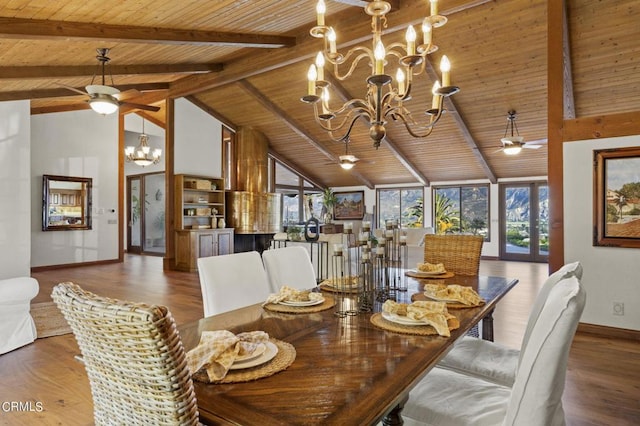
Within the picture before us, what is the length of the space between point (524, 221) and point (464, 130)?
3694mm

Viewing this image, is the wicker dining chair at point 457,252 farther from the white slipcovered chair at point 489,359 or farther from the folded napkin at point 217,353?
the folded napkin at point 217,353

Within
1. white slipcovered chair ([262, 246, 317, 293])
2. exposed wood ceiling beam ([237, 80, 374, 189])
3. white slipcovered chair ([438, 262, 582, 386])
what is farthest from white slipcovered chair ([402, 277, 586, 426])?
exposed wood ceiling beam ([237, 80, 374, 189])

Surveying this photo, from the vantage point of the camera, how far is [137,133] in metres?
10.9

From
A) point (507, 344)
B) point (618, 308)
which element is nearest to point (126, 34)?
point (507, 344)

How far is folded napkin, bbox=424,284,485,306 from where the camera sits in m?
1.86

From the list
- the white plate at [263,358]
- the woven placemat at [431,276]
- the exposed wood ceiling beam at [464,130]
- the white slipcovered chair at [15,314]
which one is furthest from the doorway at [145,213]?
the white plate at [263,358]

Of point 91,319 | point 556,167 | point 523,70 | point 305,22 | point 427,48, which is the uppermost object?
point 305,22

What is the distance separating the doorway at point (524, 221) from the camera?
9522 mm

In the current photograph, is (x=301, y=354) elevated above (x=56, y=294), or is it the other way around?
(x=56, y=294)

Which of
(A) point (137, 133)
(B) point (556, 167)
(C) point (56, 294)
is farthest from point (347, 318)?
Result: (A) point (137, 133)

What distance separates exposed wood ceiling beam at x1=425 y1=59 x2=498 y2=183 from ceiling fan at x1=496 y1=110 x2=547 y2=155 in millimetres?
727

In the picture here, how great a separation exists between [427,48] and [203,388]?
2.38 metres

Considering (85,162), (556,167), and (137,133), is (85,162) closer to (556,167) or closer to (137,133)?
(137,133)

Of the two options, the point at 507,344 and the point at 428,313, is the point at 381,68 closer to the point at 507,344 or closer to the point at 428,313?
the point at 428,313
